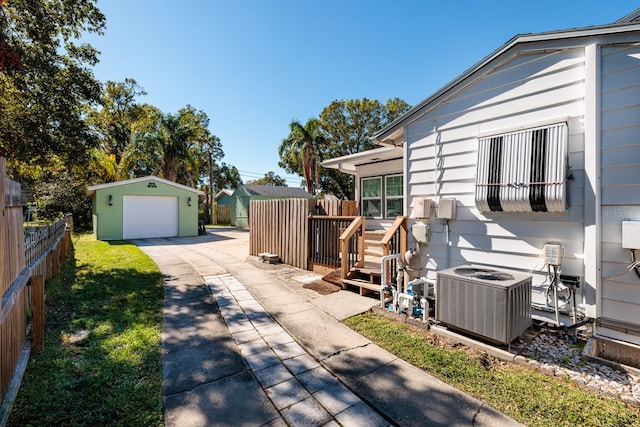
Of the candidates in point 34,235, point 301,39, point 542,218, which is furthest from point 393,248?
point 301,39

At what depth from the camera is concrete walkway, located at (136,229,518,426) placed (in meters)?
2.17

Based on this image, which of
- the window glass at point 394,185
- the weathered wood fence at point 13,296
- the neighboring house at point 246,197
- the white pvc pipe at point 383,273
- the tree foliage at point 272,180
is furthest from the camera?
the tree foliage at point 272,180

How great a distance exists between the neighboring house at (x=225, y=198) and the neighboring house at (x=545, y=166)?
86.8 ft

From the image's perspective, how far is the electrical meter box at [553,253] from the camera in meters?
3.32

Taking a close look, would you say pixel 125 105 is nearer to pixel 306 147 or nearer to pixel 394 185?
pixel 306 147

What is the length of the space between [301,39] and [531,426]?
10992mm

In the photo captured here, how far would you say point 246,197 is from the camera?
83.4ft

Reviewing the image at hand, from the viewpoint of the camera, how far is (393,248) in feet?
17.2

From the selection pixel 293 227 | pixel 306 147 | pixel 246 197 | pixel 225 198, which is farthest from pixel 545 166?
pixel 225 198

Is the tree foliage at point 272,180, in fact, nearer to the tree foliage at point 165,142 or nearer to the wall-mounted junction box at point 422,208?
the tree foliage at point 165,142

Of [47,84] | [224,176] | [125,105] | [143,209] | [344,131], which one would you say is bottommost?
[143,209]

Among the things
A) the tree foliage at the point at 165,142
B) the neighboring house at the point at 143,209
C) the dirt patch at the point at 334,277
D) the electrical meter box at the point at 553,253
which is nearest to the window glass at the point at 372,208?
the dirt patch at the point at 334,277

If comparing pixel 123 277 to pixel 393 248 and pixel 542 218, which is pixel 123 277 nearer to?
pixel 393 248

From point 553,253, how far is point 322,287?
3.74 meters
